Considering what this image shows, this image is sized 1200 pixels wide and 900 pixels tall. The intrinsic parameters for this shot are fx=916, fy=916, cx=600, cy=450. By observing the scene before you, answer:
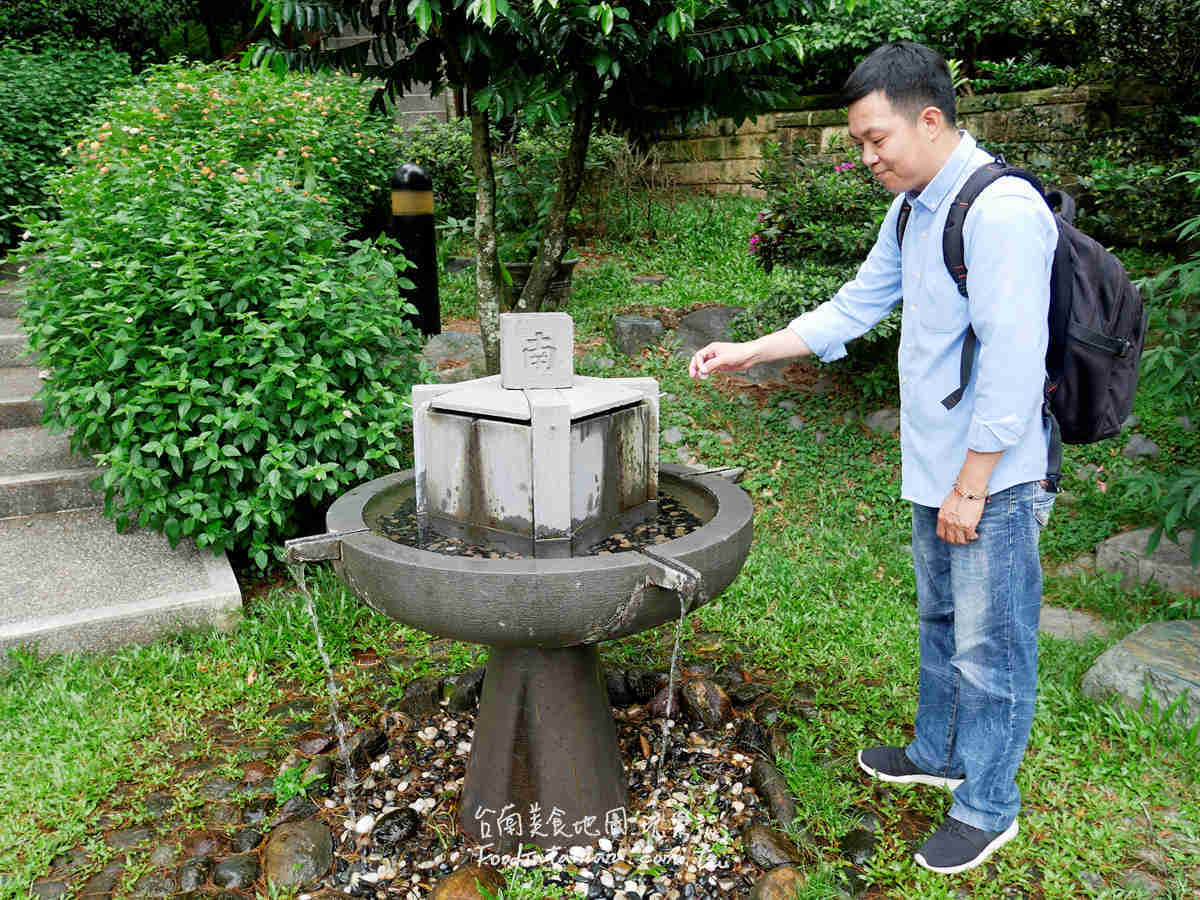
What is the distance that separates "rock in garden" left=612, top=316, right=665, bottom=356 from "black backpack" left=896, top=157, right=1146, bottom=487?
4417 millimetres

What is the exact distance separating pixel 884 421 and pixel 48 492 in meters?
4.62

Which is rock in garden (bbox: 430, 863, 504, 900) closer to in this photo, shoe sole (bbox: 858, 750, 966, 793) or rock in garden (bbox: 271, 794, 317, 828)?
rock in garden (bbox: 271, 794, 317, 828)

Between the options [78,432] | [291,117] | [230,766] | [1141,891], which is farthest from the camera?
[291,117]

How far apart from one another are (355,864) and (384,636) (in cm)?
133

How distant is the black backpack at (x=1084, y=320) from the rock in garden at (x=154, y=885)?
2560 mm

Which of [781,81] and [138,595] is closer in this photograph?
[138,595]

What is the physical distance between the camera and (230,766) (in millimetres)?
3018

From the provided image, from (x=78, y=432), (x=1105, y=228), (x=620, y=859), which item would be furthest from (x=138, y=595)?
(x=1105, y=228)

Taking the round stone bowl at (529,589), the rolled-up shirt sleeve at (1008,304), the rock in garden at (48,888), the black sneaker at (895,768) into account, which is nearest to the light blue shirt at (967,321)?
the rolled-up shirt sleeve at (1008,304)

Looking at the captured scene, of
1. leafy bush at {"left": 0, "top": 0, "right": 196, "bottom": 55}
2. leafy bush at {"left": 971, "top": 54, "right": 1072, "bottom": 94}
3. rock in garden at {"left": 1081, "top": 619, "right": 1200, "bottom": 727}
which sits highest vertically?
leafy bush at {"left": 0, "top": 0, "right": 196, "bottom": 55}

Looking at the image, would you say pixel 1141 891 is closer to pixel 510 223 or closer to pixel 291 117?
pixel 510 223

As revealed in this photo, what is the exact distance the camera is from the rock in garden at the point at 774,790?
2740mm

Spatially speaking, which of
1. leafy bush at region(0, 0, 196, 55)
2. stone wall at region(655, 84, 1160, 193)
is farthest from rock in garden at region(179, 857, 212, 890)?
leafy bush at region(0, 0, 196, 55)

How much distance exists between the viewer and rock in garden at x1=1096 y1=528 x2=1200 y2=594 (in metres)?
4.05
